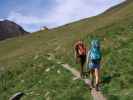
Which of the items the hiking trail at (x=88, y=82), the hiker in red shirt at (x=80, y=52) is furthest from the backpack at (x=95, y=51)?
the hiker in red shirt at (x=80, y=52)

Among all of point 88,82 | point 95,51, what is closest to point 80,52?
point 88,82

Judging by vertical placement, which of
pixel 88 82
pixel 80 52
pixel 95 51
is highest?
pixel 80 52

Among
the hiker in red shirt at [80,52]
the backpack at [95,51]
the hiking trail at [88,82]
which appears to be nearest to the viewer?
the hiking trail at [88,82]

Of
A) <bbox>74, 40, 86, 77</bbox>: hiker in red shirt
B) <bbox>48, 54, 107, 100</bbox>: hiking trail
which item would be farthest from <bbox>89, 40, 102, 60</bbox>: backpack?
<bbox>74, 40, 86, 77</bbox>: hiker in red shirt

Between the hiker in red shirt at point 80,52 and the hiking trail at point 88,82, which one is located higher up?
the hiker in red shirt at point 80,52

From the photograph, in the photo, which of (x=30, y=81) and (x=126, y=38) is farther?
(x=126, y=38)

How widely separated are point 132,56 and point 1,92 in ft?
33.2

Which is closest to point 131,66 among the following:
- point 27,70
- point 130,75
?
point 130,75

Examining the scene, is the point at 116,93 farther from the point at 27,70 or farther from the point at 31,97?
the point at 27,70

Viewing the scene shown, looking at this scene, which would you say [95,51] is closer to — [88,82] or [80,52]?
[88,82]

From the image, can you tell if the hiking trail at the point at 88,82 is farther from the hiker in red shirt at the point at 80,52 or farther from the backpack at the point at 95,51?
the backpack at the point at 95,51

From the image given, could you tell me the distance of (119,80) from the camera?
26.9 m

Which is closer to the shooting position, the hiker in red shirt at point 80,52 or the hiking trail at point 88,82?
the hiking trail at point 88,82

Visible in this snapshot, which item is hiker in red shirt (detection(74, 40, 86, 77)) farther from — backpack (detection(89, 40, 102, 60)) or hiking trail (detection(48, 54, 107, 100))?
backpack (detection(89, 40, 102, 60))
